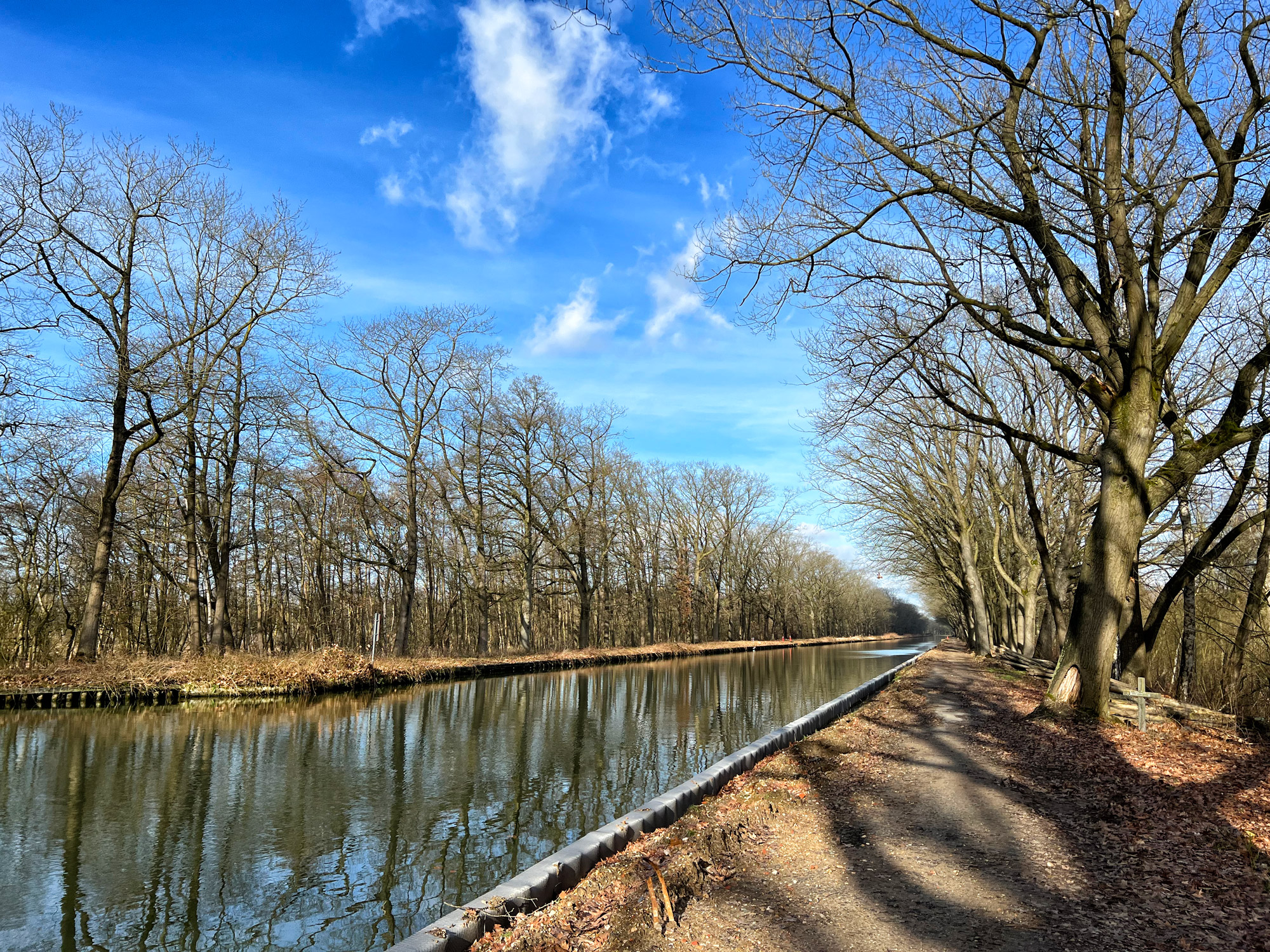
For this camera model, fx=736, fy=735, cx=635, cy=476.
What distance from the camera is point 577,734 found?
1331cm

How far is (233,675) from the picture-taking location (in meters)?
16.8

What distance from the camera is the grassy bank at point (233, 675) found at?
15234 mm

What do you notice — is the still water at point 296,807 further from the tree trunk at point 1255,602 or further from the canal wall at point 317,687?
the tree trunk at point 1255,602

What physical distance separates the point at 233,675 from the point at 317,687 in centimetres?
196

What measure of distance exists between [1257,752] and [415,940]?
26.7 ft

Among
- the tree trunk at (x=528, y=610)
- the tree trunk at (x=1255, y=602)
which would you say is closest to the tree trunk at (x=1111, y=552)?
the tree trunk at (x=1255, y=602)

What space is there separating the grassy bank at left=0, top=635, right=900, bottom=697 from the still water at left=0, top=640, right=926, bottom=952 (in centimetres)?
79

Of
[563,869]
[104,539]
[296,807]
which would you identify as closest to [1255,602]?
[563,869]

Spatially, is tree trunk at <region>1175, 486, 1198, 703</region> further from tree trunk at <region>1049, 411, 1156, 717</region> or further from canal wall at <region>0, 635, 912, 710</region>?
canal wall at <region>0, 635, 912, 710</region>

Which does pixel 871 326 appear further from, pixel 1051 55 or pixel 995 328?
pixel 1051 55

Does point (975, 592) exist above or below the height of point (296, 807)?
above

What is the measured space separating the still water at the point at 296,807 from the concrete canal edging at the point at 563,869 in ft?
3.49

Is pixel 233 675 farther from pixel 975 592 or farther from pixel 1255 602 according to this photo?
pixel 975 592

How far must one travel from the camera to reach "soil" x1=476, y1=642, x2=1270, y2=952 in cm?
374
